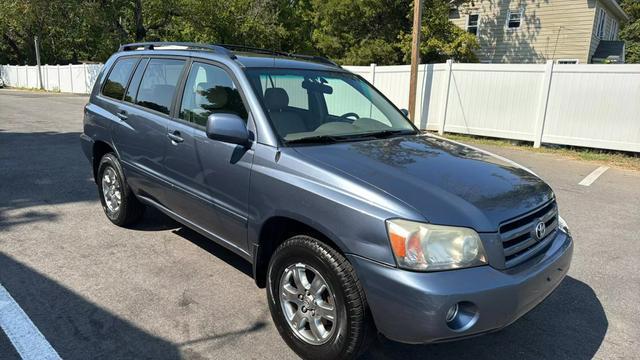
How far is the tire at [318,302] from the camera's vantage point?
2.54 m

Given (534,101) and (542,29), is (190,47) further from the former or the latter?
(542,29)

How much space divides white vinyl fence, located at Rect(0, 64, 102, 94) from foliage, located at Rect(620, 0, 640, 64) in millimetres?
36263

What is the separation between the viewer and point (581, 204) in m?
6.71

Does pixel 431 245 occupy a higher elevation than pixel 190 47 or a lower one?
lower

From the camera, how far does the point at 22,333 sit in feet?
9.88

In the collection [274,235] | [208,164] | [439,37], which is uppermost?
[439,37]

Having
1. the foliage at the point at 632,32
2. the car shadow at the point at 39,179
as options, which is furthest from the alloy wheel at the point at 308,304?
the foliage at the point at 632,32

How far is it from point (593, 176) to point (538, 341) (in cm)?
663

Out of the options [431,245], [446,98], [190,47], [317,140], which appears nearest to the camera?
[431,245]

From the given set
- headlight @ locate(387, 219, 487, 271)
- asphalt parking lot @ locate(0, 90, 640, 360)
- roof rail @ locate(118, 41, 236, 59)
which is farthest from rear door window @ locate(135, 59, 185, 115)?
headlight @ locate(387, 219, 487, 271)

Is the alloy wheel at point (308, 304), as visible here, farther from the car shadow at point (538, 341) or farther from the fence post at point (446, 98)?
the fence post at point (446, 98)

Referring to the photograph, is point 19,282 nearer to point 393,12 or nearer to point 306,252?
point 306,252

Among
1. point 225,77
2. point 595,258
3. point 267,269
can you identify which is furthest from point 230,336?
point 595,258

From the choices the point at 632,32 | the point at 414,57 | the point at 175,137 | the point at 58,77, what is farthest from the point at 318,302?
the point at 632,32
